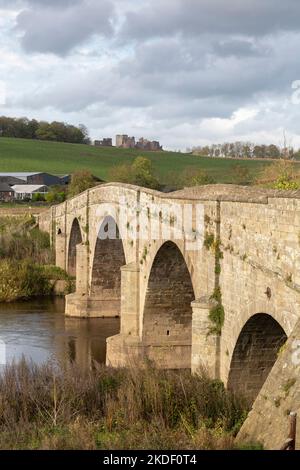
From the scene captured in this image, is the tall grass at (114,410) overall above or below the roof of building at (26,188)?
below

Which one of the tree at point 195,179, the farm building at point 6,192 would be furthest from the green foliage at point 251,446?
the farm building at point 6,192

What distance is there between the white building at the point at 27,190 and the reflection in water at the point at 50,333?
1604 inches

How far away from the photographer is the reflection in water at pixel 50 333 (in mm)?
28125

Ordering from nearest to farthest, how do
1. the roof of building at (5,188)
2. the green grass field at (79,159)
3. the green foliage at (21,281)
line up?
the green foliage at (21,281)
the roof of building at (5,188)
the green grass field at (79,159)

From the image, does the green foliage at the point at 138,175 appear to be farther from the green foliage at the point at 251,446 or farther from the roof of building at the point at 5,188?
the green foliage at the point at 251,446

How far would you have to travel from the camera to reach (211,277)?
719 inches

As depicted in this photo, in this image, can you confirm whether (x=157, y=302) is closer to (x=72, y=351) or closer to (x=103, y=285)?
(x=72, y=351)

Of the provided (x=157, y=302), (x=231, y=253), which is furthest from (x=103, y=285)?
(x=231, y=253)

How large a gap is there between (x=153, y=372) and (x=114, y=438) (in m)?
4.09

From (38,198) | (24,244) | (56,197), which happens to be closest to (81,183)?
(56,197)

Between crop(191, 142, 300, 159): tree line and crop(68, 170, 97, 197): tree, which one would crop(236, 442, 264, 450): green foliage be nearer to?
crop(68, 170, 97, 197): tree

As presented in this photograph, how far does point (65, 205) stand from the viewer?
152ft

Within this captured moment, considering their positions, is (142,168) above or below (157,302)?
above
